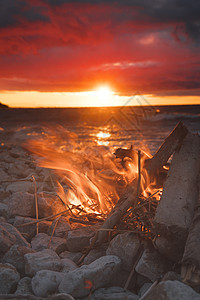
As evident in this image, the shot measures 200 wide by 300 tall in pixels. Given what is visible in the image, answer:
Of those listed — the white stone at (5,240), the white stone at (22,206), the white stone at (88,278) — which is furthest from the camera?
the white stone at (22,206)

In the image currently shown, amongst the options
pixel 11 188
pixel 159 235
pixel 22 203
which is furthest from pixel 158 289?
pixel 11 188

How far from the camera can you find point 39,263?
2.75 meters

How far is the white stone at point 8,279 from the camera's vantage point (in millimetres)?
2480

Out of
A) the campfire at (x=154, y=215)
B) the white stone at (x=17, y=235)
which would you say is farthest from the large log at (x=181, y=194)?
the white stone at (x=17, y=235)

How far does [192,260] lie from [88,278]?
0.94m

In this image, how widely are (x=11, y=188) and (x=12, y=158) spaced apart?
166 inches

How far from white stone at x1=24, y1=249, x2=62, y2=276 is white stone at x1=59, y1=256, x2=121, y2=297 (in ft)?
1.15

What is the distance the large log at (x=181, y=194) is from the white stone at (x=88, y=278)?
2.01ft

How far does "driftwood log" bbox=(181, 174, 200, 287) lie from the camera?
6.98 ft

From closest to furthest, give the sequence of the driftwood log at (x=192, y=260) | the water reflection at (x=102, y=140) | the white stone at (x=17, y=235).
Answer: the driftwood log at (x=192, y=260), the white stone at (x=17, y=235), the water reflection at (x=102, y=140)

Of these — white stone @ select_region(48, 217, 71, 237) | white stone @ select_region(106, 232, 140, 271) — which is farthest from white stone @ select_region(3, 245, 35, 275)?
white stone @ select_region(106, 232, 140, 271)

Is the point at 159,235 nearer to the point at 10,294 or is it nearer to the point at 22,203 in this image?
the point at 10,294

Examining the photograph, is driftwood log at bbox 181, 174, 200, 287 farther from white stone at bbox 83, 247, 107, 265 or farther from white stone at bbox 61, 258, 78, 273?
white stone at bbox 61, 258, 78, 273

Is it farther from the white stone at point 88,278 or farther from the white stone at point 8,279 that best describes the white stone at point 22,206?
the white stone at point 88,278
